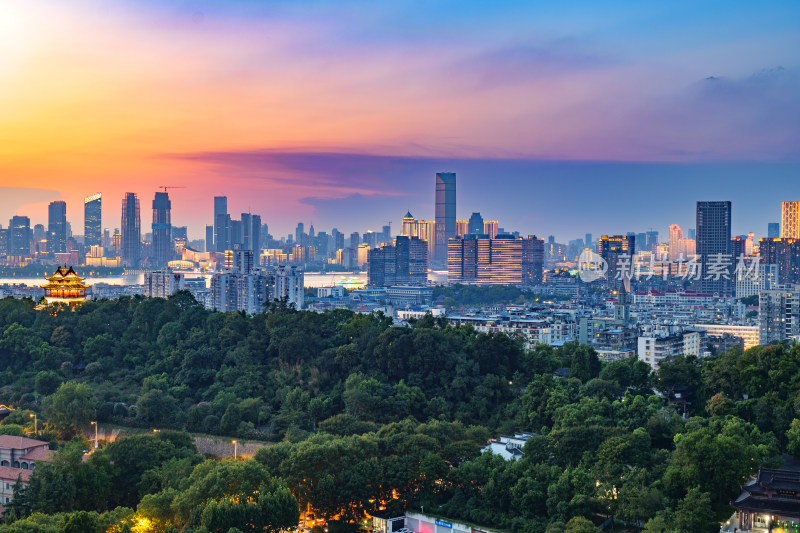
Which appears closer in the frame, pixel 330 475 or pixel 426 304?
pixel 330 475

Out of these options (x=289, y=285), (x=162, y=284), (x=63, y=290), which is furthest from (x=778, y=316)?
(x=162, y=284)

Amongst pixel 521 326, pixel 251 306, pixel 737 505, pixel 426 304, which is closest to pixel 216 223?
pixel 426 304

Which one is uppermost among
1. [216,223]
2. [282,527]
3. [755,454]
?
[216,223]

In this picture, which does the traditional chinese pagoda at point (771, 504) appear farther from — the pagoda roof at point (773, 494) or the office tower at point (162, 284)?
the office tower at point (162, 284)

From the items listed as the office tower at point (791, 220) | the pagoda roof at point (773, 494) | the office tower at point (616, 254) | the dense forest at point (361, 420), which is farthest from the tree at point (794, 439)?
the office tower at point (791, 220)

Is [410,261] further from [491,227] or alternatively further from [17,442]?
[17,442]

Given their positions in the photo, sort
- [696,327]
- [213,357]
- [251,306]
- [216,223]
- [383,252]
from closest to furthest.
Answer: [213,357]
[696,327]
[251,306]
[383,252]
[216,223]

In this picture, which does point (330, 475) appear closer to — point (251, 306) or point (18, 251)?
point (251, 306)

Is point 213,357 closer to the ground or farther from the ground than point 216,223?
closer to the ground
